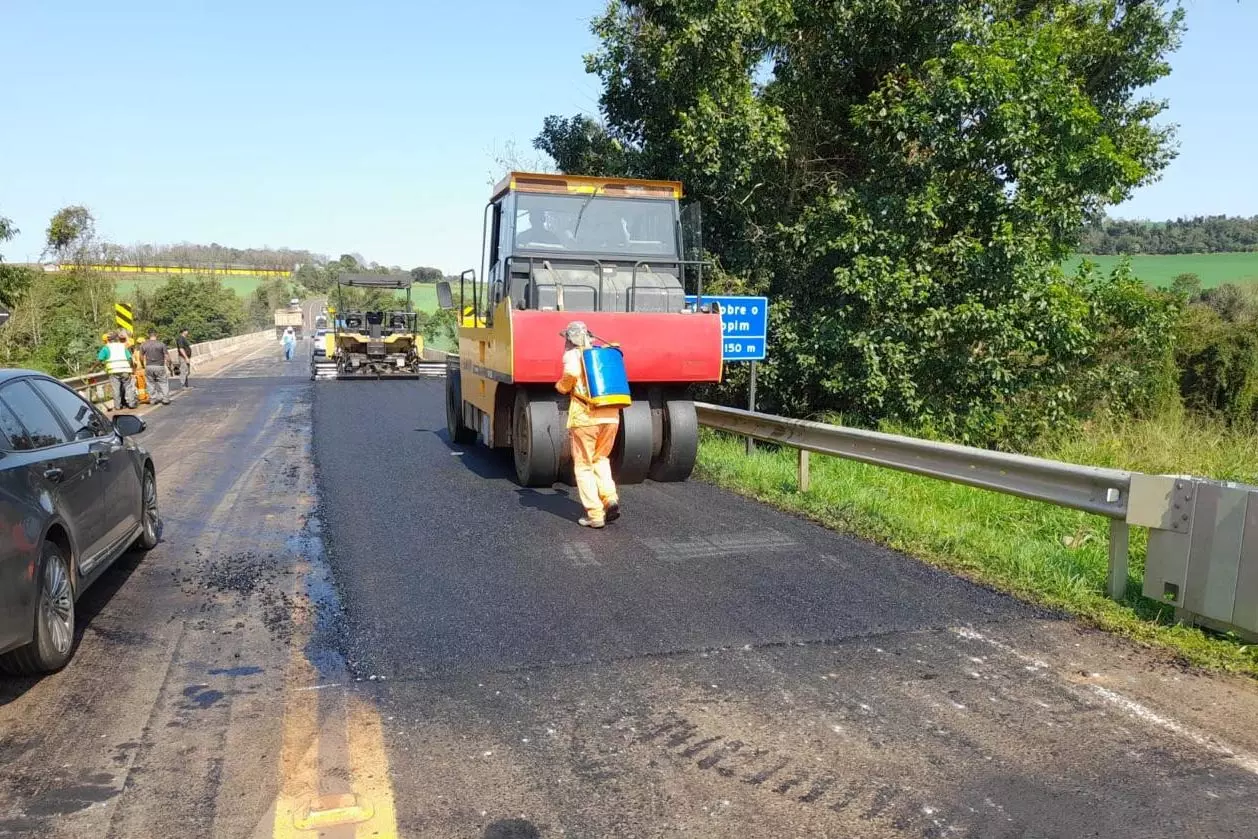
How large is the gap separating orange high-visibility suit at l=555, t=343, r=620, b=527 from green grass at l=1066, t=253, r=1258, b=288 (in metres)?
40.9

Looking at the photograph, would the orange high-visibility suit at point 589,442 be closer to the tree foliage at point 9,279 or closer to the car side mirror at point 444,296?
the car side mirror at point 444,296

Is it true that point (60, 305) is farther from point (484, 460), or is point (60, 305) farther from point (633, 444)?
point (633, 444)

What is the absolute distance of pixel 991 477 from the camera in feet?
22.4

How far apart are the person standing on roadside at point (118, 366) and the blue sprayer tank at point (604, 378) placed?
50.5 feet

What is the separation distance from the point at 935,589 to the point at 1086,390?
10395 millimetres

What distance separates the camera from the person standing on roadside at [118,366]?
19.4 metres

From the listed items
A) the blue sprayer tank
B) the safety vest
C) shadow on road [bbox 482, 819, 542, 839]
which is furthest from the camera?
the safety vest

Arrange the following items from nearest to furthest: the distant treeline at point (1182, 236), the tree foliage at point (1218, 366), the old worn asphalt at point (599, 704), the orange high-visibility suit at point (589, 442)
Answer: the old worn asphalt at point (599, 704) < the orange high-visibility suit at point (589, 442) < the tree foliage at point (1218, 366) < the distant treeline at point (1182, 236)

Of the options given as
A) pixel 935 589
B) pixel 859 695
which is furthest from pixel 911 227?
pixel 859 695

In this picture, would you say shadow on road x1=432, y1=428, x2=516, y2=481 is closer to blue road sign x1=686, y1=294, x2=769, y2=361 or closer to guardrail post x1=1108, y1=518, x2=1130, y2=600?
blue road sign x1=686, y1=294, x2=769, y2=361

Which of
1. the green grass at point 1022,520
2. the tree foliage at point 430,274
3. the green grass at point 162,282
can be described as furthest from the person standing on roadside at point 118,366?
the green grass at point 162,282

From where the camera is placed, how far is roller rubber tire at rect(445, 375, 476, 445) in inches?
493

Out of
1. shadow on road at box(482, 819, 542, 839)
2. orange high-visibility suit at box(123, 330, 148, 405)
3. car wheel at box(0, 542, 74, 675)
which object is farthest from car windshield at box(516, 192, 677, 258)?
orange high-visibility suit at box(123, 330, 148, 405)

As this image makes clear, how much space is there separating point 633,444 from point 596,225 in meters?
2.48
